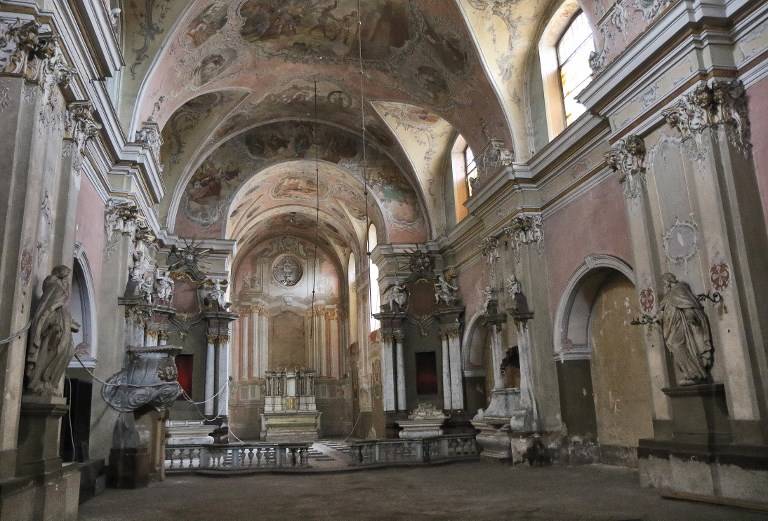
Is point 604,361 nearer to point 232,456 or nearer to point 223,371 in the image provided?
point 232,456

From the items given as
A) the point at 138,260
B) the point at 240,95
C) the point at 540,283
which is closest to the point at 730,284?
the point at 540,283

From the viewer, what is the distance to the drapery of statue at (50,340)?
6.56 m

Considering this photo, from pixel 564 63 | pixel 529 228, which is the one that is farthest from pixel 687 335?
pixel 564 63

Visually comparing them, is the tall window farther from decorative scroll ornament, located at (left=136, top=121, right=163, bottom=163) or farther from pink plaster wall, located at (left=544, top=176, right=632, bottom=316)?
decorative scroll ornament, located at (left=136, top=121, right=163, bottom=163)

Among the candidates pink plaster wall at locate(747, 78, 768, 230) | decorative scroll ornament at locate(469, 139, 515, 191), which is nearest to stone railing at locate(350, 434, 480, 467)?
decorative scroll ornament at locate(469, 139, 515, 191)

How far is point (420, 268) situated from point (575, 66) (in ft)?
26.5

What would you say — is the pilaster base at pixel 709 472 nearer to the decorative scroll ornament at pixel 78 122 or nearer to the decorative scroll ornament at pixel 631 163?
the decorative scroll ornament at pixel 631 163

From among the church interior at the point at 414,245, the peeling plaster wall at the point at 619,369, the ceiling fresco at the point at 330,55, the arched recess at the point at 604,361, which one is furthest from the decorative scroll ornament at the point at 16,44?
the peeling plaster wall at the point at 619,369

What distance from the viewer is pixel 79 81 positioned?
8031 mm

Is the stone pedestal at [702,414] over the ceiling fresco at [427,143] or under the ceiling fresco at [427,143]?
under

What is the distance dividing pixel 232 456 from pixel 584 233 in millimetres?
8298

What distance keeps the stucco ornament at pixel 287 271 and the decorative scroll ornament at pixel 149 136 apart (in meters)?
16.3

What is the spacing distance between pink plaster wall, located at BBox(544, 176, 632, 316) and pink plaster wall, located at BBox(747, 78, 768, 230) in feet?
8.29

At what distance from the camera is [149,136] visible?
12.8 metres
